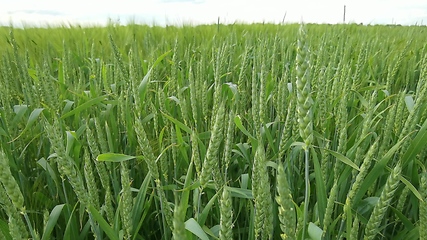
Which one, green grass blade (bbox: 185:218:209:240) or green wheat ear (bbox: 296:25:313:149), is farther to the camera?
green grass blade (bbox: 185:218:209:240)

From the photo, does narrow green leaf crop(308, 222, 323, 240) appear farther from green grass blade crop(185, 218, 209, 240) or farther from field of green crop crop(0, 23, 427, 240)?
green grass blade crop(185, 218, 209, 240)

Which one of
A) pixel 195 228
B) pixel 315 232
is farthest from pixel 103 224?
pixel 315 232

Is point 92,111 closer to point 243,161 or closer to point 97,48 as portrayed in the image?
point 243,161

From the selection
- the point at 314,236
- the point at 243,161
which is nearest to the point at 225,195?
the point at 314,236

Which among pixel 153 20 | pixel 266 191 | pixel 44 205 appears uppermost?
pixel 153 20

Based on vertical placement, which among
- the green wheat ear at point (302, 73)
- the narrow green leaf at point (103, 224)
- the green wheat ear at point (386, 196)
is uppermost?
the green wheat ear at point (302, 73)

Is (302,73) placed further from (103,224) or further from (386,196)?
(103,224)

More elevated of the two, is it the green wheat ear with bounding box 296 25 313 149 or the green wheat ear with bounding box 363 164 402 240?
the green wheat ear with bounding box 296 25 313 149

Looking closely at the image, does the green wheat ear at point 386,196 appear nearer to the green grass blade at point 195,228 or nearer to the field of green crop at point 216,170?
the field of green crop at point 216,170

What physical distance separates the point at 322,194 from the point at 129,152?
1.89 ft

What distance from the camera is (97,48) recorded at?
7.98 feet

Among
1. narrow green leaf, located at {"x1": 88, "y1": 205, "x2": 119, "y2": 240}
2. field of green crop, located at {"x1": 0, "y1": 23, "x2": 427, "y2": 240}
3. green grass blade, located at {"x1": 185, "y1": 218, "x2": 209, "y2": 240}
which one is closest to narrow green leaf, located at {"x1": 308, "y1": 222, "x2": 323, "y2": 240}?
field of green crop, located at {"x1": 0, "y1": 23, "x2": 427, "y2": 240}

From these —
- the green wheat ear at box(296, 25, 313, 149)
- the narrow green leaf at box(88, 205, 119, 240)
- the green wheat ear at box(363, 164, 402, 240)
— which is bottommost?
the narrow green leaf at box(88, 205, 119, 240)

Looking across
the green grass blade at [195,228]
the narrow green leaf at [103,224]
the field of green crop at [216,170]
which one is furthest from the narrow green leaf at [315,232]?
the narrow green leaf at [103,224]
